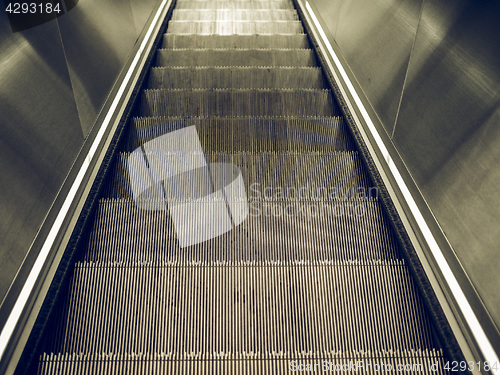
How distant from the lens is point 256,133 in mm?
Answer: 3660

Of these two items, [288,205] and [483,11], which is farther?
[288,205]

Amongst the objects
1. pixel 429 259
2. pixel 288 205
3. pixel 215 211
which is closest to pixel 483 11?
pixel 429 259

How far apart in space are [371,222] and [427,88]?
0.90 m

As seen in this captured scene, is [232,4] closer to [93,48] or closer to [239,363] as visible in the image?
[93,48]

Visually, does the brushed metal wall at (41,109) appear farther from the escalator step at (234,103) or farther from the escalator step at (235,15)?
the escalator step at (235,15)

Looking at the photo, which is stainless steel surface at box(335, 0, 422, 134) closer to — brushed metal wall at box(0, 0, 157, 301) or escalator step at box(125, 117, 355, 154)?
escalator step at box(125, 117, 355, 154)

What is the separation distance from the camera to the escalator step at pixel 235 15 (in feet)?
21.4

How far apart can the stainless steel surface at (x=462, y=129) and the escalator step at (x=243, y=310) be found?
1.58 ft

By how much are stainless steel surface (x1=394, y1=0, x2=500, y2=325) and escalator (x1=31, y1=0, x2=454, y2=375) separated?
45cm

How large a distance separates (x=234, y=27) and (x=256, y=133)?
3166 mm

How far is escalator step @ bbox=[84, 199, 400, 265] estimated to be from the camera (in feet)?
8.62

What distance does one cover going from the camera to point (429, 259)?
240 centimetres

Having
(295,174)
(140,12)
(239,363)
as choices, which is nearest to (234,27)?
(140,12)

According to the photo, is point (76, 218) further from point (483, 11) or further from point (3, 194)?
point (483, 11)
